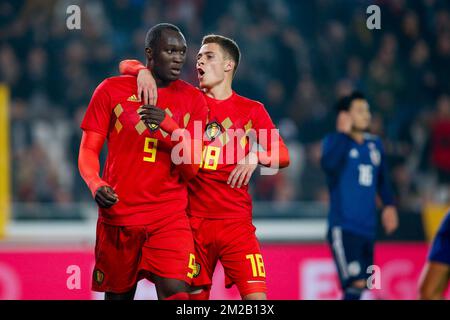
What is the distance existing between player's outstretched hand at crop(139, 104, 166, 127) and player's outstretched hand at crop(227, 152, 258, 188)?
1.96 feet

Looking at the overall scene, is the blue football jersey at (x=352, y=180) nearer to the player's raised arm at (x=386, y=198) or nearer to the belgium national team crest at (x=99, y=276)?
the player's raised arm at (x=386, y=198)

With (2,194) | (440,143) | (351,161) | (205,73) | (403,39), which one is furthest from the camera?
(403,39)

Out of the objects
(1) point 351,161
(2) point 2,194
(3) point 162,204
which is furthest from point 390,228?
(2) point 2,194

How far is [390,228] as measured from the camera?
8344mm

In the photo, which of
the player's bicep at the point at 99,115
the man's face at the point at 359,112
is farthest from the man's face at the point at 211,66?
the man's face at the point at 359,112

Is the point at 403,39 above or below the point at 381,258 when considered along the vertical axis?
above

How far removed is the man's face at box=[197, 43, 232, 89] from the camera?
6.03 meters

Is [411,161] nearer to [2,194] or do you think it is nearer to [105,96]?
[2,194]

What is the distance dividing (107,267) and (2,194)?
4643 millimetres

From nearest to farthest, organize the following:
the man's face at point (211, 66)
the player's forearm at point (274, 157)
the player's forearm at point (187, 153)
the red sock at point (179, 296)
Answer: the red sock at point (179, 296) → the player's forearm at point (187, 153) → the player's forearm at point (274, 157) → the man's face at point (211, 66)

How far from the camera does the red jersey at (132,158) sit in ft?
17.9

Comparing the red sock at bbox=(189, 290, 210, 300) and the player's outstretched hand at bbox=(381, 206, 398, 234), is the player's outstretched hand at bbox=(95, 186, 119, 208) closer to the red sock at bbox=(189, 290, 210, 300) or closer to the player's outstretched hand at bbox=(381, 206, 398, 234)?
the red sock at bbox=(189, 290, 210, 300)

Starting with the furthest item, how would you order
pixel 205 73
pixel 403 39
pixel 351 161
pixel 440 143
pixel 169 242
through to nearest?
pixel 403 39, pixel 440 143, pixel 351 161, pixel 205 73, pixel 169 242

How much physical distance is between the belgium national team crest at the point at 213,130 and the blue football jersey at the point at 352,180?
2461 mm
